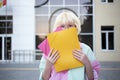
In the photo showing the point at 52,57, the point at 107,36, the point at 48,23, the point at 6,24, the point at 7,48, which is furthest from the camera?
the point at 107,36

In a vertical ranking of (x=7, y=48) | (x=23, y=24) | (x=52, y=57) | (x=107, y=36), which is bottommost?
(x=7, y=48)

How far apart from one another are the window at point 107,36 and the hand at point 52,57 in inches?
1238

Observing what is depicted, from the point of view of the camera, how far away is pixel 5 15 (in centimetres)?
3309

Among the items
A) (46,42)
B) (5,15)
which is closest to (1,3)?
(5,15)

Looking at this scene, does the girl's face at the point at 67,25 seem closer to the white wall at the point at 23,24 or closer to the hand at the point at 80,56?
the hand at the point at 80,56

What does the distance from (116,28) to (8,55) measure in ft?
30.3

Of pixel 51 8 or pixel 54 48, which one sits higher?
pixel 51 8

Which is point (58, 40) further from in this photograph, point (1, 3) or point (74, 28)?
point (1, 3)

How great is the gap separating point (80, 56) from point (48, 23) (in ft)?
101

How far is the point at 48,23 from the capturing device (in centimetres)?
3359

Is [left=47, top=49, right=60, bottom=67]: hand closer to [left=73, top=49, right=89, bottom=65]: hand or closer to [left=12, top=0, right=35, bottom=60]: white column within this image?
[left=73, top=49, right=89, bottom=65]: hand

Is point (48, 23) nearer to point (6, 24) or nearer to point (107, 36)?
point (6, 24)

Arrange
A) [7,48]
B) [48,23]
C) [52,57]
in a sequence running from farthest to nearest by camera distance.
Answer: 1. [7,48]
2. [48,23]
3. [52,57]

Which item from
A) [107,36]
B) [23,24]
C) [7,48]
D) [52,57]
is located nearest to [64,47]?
[52,57]
